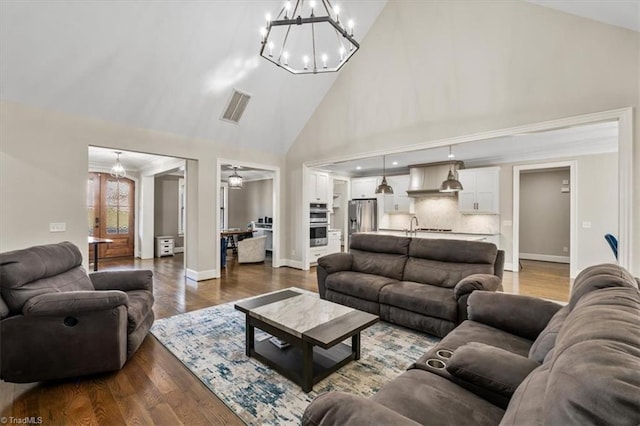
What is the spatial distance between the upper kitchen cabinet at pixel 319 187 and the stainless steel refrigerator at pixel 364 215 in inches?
59.3

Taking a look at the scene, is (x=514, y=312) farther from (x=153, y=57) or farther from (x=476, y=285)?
(x=153, y=57)

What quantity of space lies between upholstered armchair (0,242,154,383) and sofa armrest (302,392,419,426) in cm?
198

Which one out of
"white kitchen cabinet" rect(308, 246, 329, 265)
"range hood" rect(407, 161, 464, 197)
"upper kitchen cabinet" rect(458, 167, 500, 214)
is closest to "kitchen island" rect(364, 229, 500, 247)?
"upper kitchen cabinet" rect(458, 167, 500, 214)

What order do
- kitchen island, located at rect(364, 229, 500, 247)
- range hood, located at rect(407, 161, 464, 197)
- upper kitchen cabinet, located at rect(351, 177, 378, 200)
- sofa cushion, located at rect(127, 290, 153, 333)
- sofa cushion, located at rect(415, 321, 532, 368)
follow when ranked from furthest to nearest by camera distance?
upper kitchen cabinet, located at rect(351, 177, 378, 200) < range hood, located at rect(407, 161, 464, 197) < kitchen island, located at rect(364, 229, 500, 247) < sofa cushion, located at rect(127, 290, 153, 333) < sofa cushion, located at rect(415, 321, 532, 368)

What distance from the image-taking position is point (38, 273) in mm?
2211

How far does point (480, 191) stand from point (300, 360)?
235 inches

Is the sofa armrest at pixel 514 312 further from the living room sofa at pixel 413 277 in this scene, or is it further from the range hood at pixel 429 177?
the range hood at pixel 429 177

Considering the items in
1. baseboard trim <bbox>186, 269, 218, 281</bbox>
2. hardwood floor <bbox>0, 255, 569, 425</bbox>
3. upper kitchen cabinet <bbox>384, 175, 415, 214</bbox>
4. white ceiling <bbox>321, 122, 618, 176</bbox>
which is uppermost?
white ceiling <bbox>321, 122, 618, 176</bbox>

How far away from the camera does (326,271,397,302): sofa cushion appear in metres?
3.32

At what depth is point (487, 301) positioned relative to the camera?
7.06 feet

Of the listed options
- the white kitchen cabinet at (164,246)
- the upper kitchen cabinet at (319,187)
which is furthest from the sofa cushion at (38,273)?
the white kitchen cabinet at (164,246)

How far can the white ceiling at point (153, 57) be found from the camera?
9.80 feet

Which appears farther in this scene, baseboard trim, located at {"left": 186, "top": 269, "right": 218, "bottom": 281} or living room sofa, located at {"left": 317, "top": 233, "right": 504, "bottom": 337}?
baseboard trim, located at {"left": 186, "top": 269, "right": 218, "bottom": 281}

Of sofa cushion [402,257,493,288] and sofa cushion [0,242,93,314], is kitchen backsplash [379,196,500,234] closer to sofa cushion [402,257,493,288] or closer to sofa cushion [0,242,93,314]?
sofa cushion [402,257,493,288]
